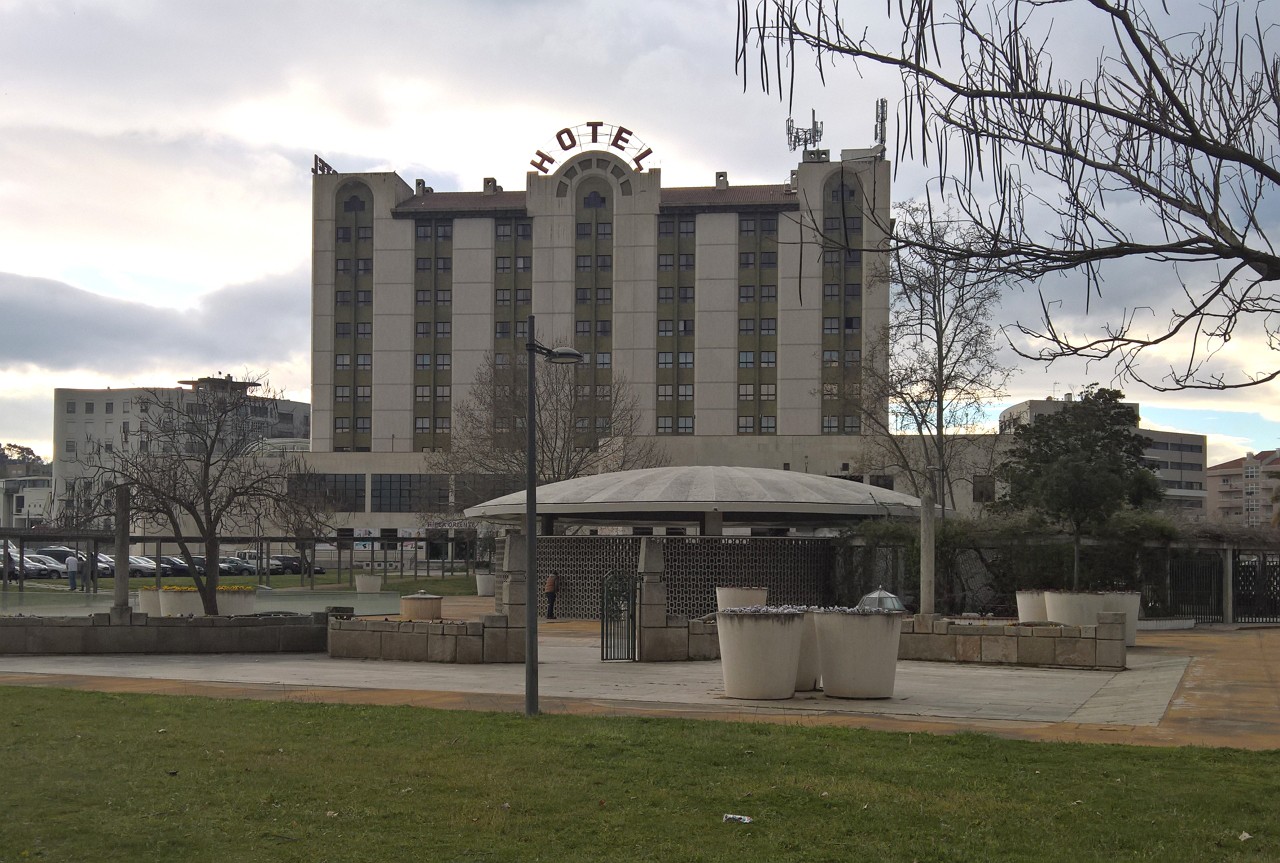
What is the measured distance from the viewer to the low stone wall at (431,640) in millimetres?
22281

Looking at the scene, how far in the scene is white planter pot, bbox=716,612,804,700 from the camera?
1614cm

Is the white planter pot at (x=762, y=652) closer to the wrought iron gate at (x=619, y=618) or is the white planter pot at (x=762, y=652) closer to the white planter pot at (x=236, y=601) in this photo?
the wrought iron gate at (x=619, y=618)

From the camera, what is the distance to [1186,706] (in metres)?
15.6

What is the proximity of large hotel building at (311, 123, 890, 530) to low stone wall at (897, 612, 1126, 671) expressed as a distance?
230ft

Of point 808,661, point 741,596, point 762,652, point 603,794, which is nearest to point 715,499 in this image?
point 741,596

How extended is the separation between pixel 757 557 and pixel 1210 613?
39.7 feet

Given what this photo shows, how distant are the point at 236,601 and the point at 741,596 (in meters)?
14.0

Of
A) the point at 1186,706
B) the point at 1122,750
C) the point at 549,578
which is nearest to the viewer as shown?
the point at 1122,750

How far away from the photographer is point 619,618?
23438 millimetres

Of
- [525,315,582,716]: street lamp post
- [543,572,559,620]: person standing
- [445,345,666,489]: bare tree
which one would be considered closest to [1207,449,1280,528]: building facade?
[445,345,666,489]: bare tree

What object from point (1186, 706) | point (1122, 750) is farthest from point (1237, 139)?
point (1186, 706)

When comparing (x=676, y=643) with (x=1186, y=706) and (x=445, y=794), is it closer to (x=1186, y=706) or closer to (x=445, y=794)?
(x=1186, y=706)

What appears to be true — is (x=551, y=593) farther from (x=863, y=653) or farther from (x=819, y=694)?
(x=863, y=653)

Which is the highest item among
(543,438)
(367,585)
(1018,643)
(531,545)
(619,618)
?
(543,438)
